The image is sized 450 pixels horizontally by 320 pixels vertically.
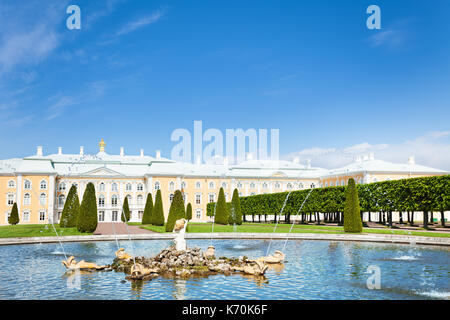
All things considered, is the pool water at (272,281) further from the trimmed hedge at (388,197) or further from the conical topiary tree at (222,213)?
the conical topiary tree at (222,213)

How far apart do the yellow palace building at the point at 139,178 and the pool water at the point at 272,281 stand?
39.7 meters

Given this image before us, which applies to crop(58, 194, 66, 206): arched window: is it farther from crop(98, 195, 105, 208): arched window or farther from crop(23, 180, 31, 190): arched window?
crop(98, 195, 105, 208): arched window

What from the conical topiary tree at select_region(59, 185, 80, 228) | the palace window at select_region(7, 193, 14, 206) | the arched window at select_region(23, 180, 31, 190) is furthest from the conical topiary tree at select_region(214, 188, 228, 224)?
the palace window at select_region(7, 193, 14, 206)

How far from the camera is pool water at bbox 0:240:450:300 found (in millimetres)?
9477

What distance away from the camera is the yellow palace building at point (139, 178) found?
53719mm

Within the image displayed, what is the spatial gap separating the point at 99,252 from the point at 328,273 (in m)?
10.1

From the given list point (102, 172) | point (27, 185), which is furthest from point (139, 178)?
point (27, 185)

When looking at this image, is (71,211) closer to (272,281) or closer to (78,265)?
(78,265)

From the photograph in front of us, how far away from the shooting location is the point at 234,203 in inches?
1636

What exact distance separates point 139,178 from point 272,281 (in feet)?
167

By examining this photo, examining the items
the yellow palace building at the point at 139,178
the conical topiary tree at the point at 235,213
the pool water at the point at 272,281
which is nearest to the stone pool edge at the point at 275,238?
the pool water at the point at 272,281

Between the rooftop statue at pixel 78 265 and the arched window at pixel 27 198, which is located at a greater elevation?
the arched window at pixel 27 198

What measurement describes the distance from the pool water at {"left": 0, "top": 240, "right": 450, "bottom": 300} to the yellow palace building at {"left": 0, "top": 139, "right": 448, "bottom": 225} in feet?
130
